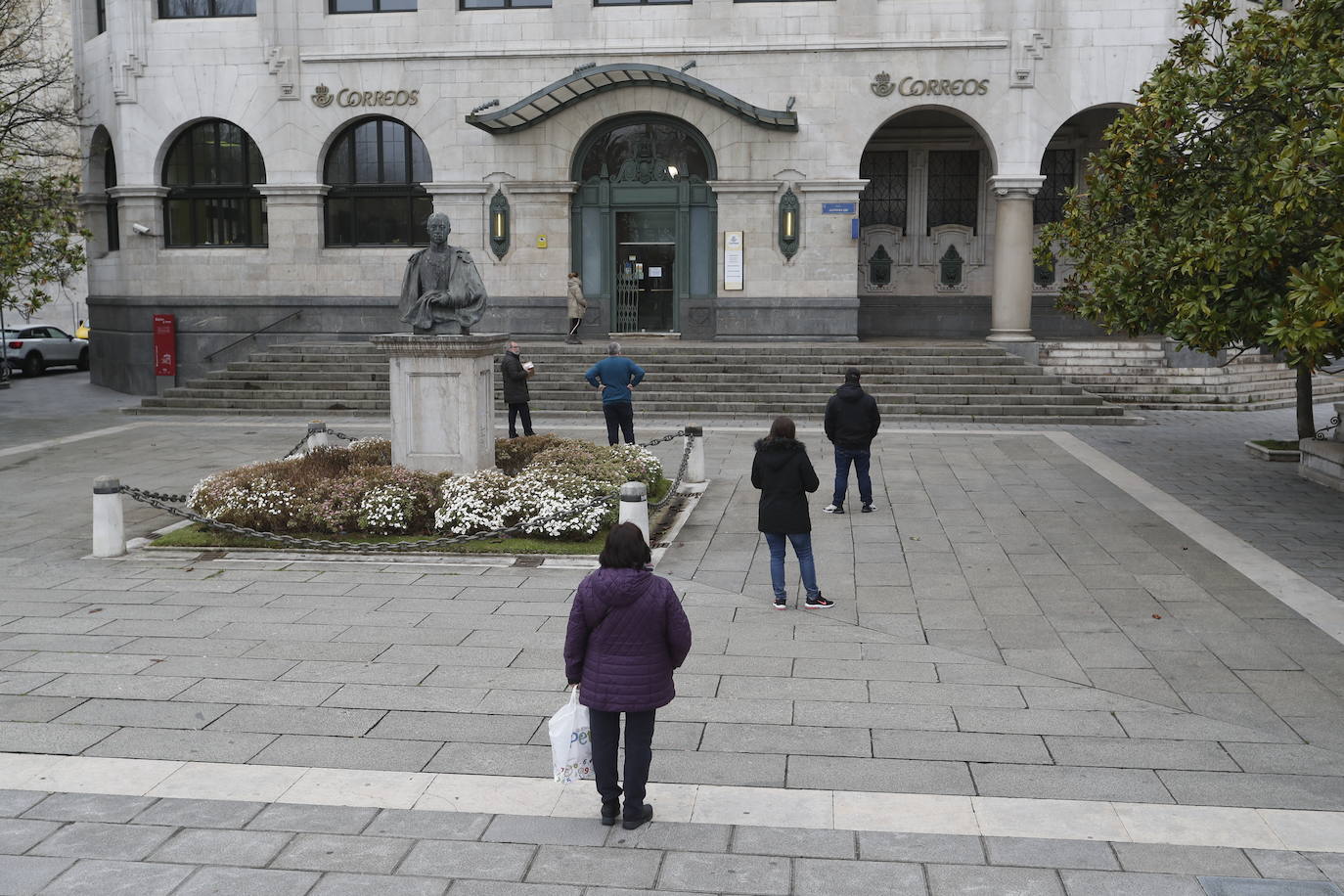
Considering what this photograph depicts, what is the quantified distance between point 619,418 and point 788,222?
34.6 ft

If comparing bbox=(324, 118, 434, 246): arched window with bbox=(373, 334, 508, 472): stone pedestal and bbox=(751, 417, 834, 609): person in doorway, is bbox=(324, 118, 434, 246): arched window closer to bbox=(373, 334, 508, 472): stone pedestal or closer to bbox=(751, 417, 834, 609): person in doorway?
bbox=(373, 334, 508, 472): stone pedestal

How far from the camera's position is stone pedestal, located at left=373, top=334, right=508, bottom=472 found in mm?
13461

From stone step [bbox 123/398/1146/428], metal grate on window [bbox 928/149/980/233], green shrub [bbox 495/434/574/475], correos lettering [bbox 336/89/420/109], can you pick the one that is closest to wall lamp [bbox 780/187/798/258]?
stone step [bbox 123/398/1146/428]

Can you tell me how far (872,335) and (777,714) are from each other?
23.5m

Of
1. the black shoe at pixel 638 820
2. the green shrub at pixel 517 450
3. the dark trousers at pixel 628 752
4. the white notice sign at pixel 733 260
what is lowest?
the black shoe at pixel 638 820

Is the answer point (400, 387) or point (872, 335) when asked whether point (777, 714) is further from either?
point (872, 335)

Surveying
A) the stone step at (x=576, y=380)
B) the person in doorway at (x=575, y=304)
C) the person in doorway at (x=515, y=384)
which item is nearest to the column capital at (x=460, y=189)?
the person in doorway at (x=575, y=304)

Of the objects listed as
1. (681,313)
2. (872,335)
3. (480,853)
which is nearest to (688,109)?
(681,313)

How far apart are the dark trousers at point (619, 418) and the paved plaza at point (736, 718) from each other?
13.5 ft

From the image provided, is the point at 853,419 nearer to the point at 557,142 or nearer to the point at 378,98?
the point at 557,142

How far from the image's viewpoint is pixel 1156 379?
25.4m

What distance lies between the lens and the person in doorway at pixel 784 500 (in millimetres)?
10031

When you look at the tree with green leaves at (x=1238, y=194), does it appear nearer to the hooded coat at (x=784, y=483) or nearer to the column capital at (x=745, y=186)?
the hooded coat at (x=784, y=483)

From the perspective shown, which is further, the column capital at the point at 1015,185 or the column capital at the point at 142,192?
the column capital at the point at 142,192
